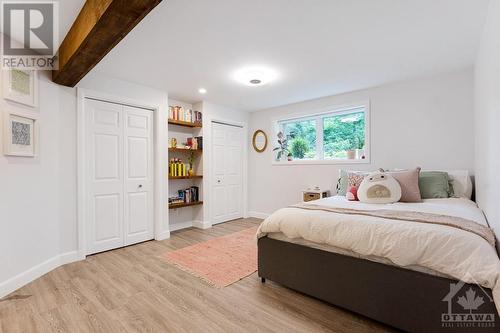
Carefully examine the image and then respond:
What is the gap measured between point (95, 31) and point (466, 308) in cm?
296

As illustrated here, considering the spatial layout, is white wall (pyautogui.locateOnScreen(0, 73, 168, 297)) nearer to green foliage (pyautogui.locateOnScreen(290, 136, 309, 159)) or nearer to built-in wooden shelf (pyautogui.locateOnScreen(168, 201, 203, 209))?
built-in wooden shelf (pyautogui.locateOnScreen(168, 201, 203, 209))

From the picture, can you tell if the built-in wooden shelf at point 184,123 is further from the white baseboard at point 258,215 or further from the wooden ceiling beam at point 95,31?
the white baseboard at point 258,215

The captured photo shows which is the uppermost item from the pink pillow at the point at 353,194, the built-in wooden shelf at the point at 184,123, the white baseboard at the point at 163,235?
the built-in wooden shelf at the point at 184,123

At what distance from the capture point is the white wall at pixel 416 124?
121 inches

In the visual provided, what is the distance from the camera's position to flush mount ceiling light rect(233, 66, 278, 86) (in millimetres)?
3002

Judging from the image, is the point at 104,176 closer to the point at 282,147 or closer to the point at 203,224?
the point at 203,224

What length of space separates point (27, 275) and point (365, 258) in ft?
10.1

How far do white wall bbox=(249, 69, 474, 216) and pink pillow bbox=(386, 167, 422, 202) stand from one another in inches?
26.6

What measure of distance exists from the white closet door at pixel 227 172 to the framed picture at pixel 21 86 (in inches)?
104

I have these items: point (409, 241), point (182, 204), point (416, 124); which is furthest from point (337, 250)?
point (182, 204)

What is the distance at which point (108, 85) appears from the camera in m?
3.23

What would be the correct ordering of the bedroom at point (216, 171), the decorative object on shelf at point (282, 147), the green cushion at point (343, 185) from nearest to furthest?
the bedroom at point (216, 171)
the green cushion at point (343, 185)
the decorative object on shelf at point (282, 147)

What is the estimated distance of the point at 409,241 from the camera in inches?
61.7

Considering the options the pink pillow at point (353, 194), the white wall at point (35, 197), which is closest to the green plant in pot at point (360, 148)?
the pink pillow at point (353, 194)
